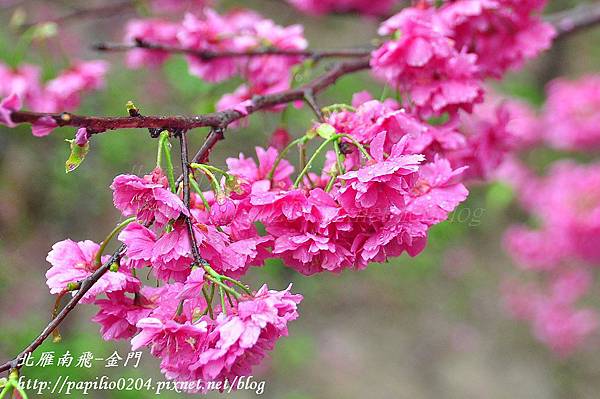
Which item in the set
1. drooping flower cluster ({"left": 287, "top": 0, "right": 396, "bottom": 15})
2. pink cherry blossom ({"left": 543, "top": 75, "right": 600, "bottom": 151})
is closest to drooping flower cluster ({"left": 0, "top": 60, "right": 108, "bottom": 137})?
drooping flower cluster ({"left": 287, "top": 0, "right": 396, "bottom": 15})

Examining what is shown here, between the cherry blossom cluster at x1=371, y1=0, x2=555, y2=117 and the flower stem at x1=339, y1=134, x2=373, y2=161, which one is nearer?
the flower stem at x1=339, y1=134, x2=373, y2=161

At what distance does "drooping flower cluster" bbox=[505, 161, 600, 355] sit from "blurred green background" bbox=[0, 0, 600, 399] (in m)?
0.25

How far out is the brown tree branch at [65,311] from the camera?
0.72 m

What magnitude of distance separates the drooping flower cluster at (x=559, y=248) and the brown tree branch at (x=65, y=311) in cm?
261

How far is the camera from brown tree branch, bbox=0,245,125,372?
724 millimetres

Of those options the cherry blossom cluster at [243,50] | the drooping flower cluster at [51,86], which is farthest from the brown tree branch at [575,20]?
the drooping flower cluster at [51,86]

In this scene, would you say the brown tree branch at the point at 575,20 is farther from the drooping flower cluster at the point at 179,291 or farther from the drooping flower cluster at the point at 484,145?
the drooping flower cluster at the point at 179,291

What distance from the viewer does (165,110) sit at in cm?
379

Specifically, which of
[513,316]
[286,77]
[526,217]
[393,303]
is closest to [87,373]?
[286,77]

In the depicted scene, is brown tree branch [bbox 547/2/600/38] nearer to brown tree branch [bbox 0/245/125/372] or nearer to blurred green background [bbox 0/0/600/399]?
blurred green background [bbox 0/0/600/399]

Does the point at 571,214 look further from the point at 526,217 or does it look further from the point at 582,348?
the point at 526,217

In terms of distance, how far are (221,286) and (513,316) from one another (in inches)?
162

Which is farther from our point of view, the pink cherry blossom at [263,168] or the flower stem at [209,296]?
the pink cherry blossom at [263,168]

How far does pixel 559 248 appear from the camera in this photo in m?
3.34
